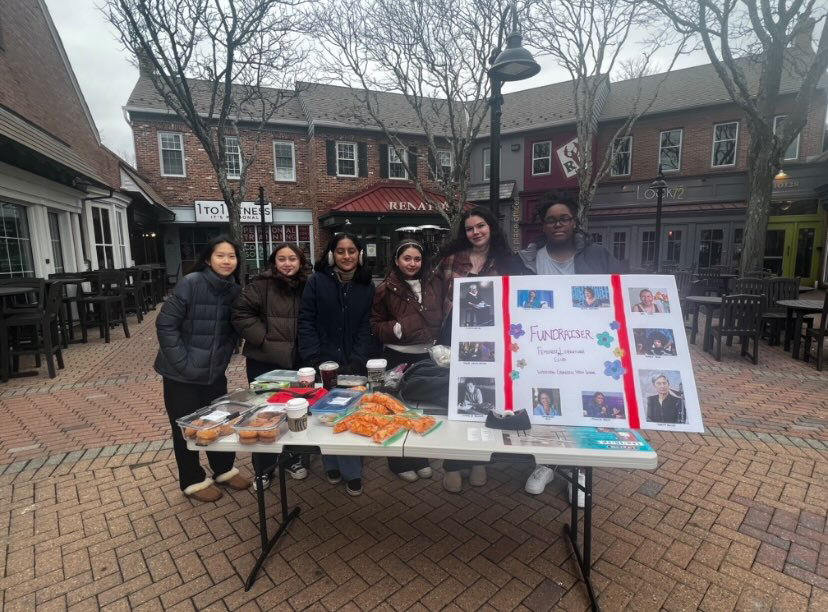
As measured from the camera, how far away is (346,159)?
18.4 meters

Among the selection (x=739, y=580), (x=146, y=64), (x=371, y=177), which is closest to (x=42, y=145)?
(x=146, y=64)

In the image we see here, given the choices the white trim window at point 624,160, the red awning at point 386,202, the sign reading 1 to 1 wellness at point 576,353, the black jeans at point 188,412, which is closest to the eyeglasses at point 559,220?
the sign reading 1 to 1 wellness at point 576,353

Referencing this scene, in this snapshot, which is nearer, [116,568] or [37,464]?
[116,568]

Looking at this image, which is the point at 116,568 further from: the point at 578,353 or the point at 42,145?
the point at 42,145

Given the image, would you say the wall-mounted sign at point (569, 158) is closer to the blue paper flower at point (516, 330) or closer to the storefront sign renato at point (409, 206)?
the storefront sign renato at point (409, 206)

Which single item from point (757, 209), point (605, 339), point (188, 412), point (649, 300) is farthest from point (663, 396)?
point (757, 209)

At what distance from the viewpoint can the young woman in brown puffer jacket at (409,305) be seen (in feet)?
10.2

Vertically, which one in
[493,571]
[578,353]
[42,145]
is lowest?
[493,571]

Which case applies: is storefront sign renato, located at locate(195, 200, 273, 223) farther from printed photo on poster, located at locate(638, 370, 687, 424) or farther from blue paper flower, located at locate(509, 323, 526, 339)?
printed photo on poster, located at locate(638, 370, 687, 424)

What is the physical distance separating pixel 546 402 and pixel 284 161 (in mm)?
18131

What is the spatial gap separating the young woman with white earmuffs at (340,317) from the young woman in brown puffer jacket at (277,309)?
0.37 feet

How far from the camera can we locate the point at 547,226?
9.62 feet

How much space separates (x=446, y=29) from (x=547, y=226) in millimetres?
10286

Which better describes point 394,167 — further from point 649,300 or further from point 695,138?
point 649,300
